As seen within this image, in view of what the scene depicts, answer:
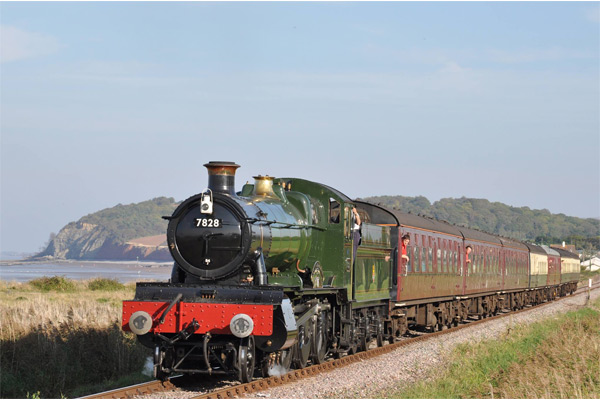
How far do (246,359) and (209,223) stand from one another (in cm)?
239

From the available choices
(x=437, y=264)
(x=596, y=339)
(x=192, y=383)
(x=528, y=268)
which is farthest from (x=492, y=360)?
(x=528, y=268)

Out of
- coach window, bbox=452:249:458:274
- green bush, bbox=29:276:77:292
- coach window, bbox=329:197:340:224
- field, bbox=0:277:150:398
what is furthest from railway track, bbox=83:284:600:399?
green bush, bbox=29:276:77:292

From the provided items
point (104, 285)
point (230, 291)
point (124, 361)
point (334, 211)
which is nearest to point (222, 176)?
point (230, 291)

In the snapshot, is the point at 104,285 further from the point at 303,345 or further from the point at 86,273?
the point at 86,273

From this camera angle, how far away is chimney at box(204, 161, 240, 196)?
13.5m

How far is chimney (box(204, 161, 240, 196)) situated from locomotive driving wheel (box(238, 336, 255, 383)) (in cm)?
262

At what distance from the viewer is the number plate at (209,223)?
13148mm

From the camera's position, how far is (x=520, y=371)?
13578mm

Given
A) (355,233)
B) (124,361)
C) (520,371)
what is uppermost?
(355,233)

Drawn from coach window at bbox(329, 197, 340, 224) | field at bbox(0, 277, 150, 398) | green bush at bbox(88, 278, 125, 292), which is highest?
coach window at bbox(329, 197, 340, 224)

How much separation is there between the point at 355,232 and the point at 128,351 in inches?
240

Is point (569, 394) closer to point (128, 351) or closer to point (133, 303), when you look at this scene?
point (133, 303)

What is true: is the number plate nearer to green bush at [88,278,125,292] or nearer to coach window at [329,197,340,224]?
coach window at [329,197,340,224]

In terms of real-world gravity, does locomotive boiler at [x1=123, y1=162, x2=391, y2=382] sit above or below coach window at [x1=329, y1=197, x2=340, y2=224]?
below
